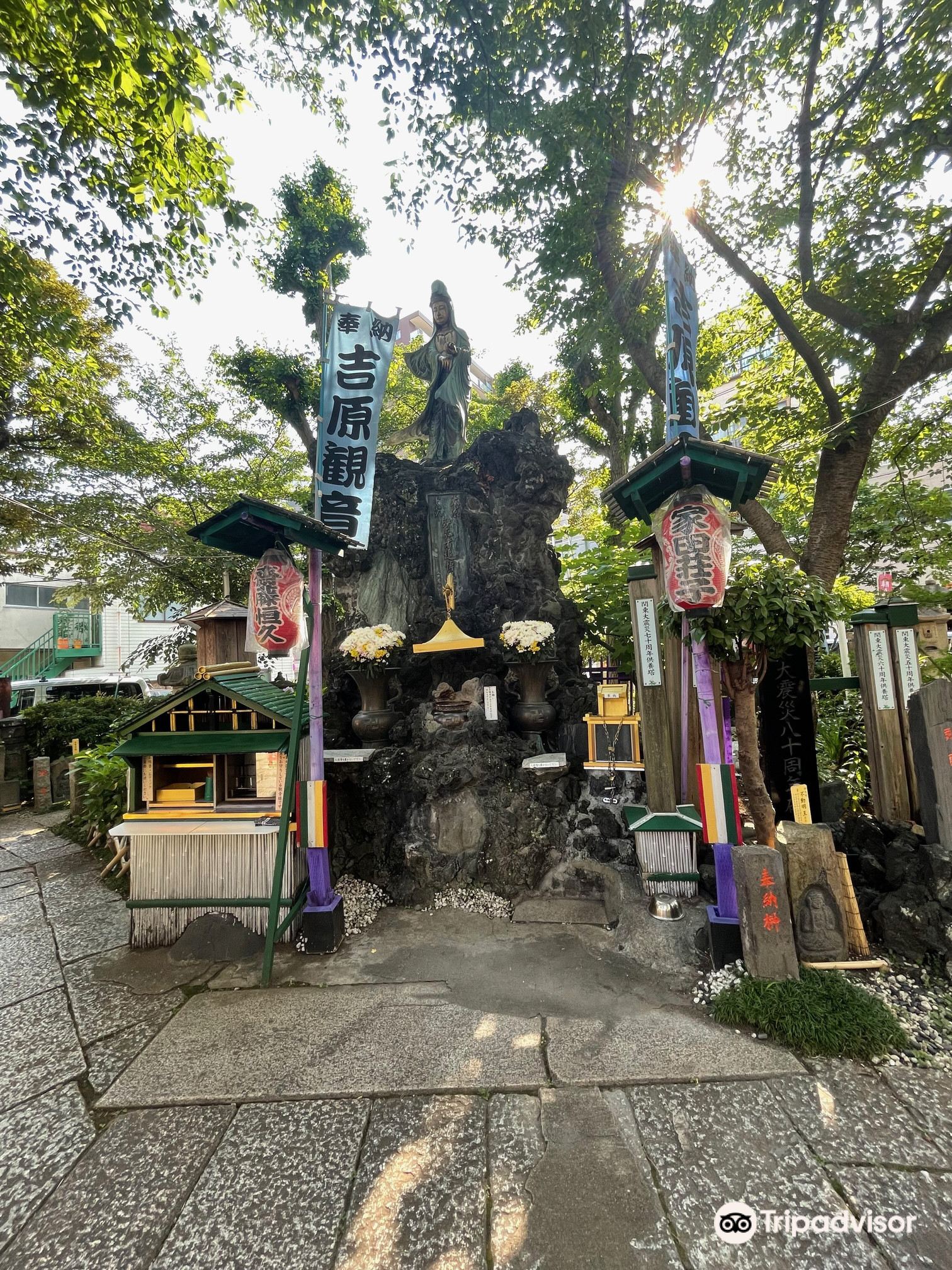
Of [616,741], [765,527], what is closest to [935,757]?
[616,741]

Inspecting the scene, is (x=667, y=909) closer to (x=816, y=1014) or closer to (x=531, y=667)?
(x=816, y=1014)

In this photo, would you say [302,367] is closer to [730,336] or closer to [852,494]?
[730,336]

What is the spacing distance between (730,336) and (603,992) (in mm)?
12728

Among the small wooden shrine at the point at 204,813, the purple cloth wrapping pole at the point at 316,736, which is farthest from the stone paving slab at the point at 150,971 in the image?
the purple cloth wrapping pole at the point at 316,736

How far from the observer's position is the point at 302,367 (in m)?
12.7

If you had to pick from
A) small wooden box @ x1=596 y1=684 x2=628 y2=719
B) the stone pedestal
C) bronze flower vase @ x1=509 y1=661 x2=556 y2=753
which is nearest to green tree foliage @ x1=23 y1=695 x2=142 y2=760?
the stone pedestal

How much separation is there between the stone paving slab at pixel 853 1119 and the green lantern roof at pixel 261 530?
5.57 meters

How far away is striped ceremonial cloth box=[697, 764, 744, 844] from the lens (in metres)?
4.55

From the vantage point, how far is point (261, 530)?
17.3 feet

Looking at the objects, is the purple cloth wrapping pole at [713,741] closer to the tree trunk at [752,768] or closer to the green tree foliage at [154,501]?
the tree trunk at [752,768]

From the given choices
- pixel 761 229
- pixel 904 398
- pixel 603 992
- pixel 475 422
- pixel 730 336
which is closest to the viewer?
pixel 603 992

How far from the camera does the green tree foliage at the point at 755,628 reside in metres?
4.64

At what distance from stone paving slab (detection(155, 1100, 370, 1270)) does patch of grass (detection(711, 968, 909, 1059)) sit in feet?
9.04

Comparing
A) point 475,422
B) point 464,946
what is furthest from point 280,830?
point 475,422
